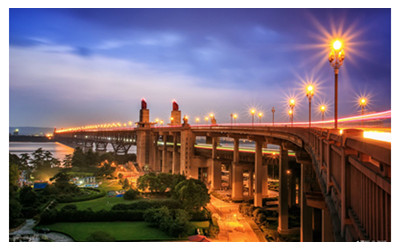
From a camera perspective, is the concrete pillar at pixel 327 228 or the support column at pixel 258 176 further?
the support column at pixel 258 176

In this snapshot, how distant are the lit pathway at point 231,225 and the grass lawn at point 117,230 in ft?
16.0

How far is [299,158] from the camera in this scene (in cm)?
1773

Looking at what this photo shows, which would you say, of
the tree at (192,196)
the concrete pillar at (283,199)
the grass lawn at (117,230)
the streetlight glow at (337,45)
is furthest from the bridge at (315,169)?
the grass lawn at (117,230)

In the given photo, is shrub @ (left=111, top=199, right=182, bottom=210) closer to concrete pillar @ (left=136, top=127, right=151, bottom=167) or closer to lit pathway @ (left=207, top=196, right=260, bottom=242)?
lit pathway @ (left=207, top=196, right=260, bottom=242)

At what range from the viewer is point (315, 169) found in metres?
9.51

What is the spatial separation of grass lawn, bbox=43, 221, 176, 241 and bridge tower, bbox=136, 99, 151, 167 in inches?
1450

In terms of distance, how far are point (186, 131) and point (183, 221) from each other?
83.5 ft

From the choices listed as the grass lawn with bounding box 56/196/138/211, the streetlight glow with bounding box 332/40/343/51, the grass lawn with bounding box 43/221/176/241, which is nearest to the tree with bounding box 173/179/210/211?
the grass lawn with bounding box 43/221/176/241

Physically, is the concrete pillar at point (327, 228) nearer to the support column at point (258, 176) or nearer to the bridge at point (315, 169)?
the bridge at point (315, 169)

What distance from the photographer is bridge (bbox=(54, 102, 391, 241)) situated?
4211mm

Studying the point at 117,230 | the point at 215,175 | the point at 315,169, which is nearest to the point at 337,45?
the point at 315,169

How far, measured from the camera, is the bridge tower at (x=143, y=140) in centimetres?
5678

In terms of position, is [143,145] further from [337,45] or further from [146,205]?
[337,45]

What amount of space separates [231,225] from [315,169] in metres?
16.2
